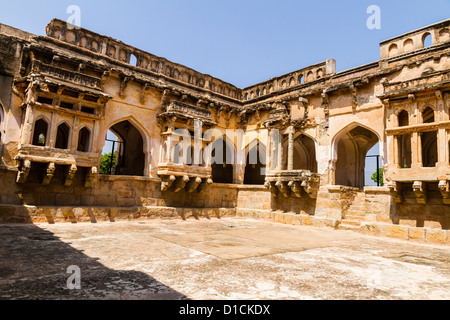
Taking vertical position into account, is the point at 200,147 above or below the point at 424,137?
below

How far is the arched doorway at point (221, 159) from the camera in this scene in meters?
13.9

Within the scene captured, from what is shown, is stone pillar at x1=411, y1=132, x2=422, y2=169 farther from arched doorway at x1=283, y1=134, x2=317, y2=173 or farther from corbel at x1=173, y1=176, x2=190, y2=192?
arched doorway at x1=283, y1=134, x2=317, y2=173

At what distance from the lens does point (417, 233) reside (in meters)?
7.46

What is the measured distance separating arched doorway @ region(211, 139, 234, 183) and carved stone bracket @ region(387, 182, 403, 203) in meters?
6.60

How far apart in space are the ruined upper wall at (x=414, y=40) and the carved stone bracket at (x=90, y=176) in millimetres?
9471

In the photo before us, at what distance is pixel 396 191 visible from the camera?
798 centimetres

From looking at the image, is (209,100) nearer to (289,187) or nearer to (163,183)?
(163,183)

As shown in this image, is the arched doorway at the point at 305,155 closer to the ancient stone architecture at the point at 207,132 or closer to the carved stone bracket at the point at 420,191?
the ancient stone architecture at the point at 207,132

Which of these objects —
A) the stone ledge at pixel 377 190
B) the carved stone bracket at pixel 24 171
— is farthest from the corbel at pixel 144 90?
the stone ledge at pixel 377 190

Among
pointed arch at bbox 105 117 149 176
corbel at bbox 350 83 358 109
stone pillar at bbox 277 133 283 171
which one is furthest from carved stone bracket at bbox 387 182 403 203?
pointed arch at bbox 105 117 149 176

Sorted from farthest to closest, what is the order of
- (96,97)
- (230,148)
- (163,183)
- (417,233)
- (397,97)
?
(230,148)
(163,183)
(96,97)
(397,97)
(417,233)

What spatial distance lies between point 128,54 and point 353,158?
31.7 ft
